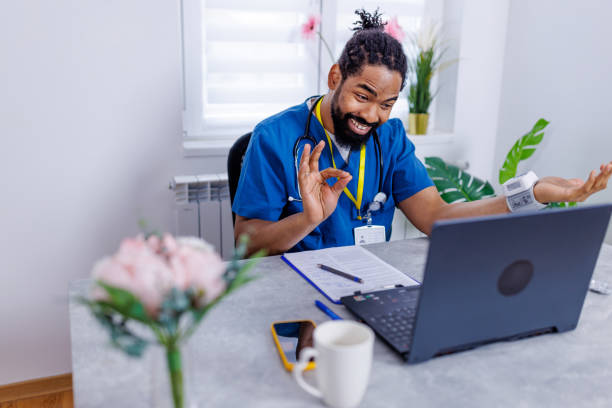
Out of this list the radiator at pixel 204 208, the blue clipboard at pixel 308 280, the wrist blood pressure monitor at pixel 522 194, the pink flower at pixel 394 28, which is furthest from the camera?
the pink flower at pixel 394 28

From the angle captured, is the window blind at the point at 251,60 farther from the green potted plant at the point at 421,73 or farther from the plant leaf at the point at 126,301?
the plant leaf at the point at 126,301

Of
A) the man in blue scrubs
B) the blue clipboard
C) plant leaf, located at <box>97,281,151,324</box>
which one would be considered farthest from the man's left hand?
plant leaf, located at <box>97,281,151,324</box>

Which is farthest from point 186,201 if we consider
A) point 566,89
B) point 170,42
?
point 566,89

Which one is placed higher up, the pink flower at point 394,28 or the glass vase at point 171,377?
the pink flower at point 394,28

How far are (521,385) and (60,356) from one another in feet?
5.76

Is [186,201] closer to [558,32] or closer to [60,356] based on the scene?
[60,356]

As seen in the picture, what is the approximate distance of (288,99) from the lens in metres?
2.25

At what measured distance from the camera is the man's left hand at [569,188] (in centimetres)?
119

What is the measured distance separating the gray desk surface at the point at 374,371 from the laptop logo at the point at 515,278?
5.0 inches

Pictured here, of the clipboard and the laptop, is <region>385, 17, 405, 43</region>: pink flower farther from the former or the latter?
the laptop

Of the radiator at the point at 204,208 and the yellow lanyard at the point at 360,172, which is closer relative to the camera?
the yellow lanyard at the point at 360,172

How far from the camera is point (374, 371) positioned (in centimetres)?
76

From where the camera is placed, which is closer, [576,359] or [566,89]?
[576,359]

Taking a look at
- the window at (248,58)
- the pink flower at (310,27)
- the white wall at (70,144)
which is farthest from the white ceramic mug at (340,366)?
the pink flower at (310,27)
